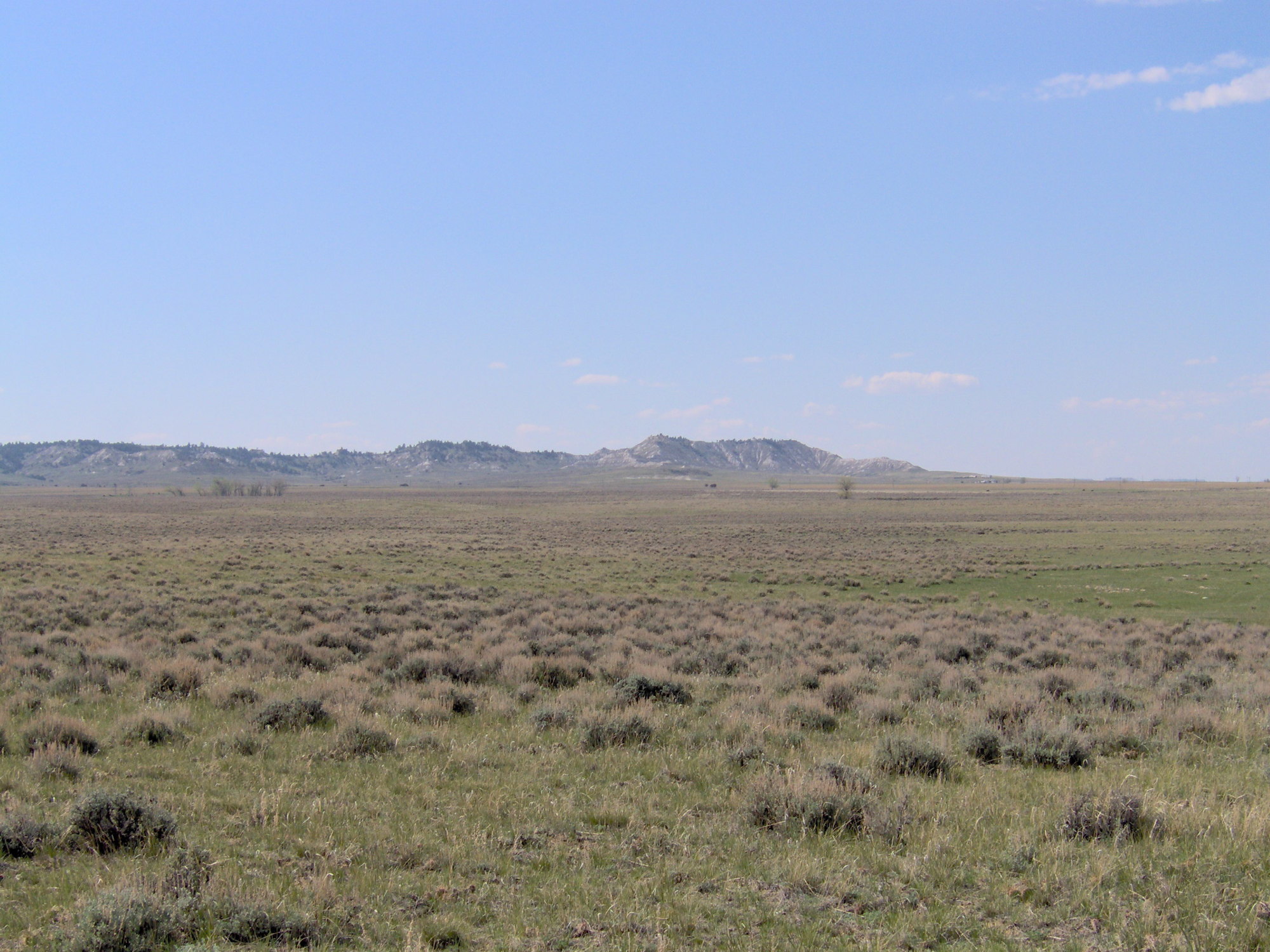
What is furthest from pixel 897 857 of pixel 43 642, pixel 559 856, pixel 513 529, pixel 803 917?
pixel 513 529

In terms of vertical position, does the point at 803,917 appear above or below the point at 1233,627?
above

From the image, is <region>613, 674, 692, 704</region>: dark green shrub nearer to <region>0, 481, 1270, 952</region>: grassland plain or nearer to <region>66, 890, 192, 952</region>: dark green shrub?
<region>0, 481, 1270, 952</region>: grassland plain

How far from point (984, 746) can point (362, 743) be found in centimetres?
713

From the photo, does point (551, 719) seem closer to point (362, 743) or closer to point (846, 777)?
A: point (362, 743)

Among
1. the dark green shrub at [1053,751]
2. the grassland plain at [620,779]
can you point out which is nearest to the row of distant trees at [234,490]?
the grassland plain at [620,779]

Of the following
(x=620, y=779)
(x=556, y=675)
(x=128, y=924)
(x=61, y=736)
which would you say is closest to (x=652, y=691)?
(x=556, y=675)

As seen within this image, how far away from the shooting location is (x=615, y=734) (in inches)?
373

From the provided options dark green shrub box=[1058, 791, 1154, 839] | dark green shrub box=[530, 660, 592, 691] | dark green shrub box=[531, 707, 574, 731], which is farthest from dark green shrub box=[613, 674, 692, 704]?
dark green shrub box=[1058, 791, 1154, 839]

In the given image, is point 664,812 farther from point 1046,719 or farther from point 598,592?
point 598,592

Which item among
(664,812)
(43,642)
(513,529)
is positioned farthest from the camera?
(513,529)

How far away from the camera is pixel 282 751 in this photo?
8711mm

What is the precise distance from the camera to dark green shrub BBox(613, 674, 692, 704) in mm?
11828

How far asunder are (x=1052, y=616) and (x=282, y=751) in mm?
24238

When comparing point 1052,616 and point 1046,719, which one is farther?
point 1052,616
